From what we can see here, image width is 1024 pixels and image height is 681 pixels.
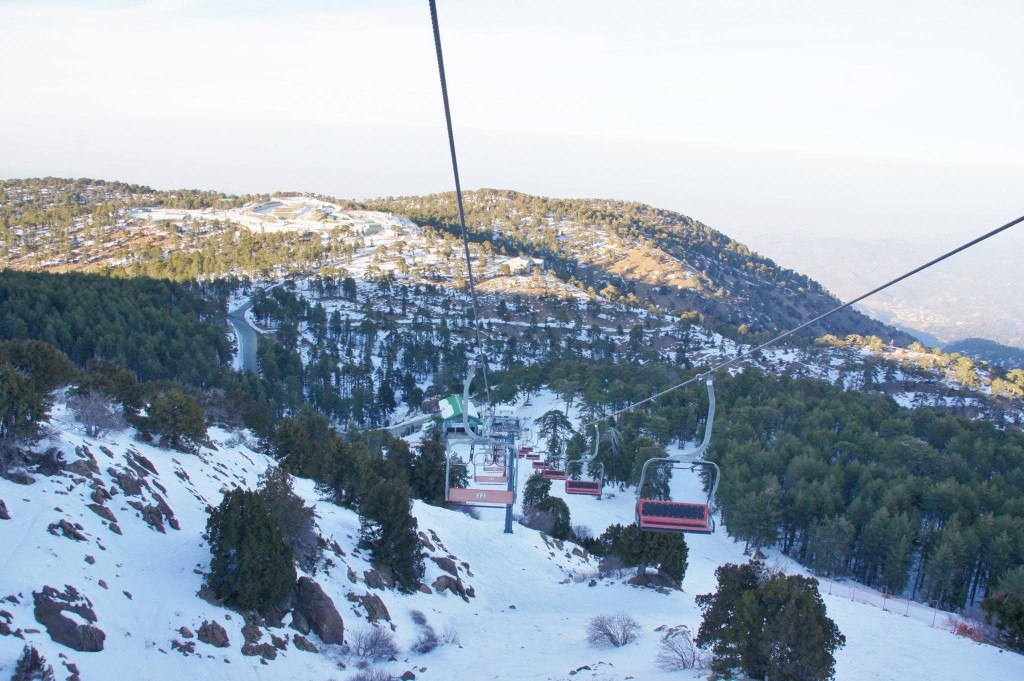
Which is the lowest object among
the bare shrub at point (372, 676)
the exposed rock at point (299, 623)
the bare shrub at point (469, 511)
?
the bare shrub at point (469, 511)

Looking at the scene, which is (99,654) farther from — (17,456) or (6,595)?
(17,456)

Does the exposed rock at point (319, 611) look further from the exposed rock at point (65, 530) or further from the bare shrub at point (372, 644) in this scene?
the exposed rock at point (65, 530)

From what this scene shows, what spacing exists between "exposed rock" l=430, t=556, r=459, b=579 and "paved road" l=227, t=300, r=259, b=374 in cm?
5065

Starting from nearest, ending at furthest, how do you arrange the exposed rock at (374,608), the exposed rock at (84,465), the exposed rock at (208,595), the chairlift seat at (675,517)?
the chairlift seat at (675,517), the exposed rock at (208,595), the exposed rock at (84,465), the exposed rock at (374,608)

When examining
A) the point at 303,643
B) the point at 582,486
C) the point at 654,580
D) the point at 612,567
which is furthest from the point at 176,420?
the point at 654,580

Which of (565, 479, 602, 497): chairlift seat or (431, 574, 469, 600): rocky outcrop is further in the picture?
(565, 479, 602, 497): chairlift seat

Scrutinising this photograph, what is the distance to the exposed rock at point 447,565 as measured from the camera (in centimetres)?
2953

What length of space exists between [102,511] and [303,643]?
23.8ft

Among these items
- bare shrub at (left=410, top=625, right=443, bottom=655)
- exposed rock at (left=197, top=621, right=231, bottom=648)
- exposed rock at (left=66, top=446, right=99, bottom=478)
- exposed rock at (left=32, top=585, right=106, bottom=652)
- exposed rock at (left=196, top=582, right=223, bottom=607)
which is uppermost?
exposed rock at (left=66, top=446, right=99, bottom=478)

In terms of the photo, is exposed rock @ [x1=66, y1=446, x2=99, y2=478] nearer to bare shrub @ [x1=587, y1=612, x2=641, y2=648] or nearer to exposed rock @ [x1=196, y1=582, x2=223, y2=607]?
exposed rock @ [x1=196, y1=582, x2=223, y2=607]

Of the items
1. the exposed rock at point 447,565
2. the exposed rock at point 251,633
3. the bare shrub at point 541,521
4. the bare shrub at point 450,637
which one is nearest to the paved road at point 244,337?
the bare shrub at point 541,521

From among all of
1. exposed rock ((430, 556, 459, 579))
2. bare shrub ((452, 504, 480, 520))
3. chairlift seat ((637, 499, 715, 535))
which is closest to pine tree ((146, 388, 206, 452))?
exposed rock ((430, 556, 459, 579))

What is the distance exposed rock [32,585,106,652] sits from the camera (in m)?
15.8

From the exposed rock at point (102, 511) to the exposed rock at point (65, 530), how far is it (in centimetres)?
128
